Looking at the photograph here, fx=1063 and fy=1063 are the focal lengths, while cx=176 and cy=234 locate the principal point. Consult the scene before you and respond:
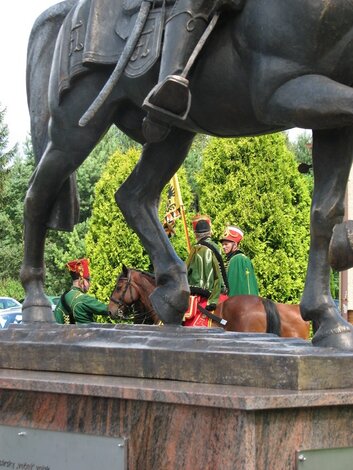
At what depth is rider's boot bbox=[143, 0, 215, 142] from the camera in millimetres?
4438

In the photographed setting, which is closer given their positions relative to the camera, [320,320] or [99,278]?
[320,320]

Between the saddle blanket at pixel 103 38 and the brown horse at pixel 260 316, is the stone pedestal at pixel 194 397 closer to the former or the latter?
the saddle blanket at pixel 103 38

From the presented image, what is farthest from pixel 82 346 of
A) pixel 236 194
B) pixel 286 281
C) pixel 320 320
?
pixel 236 194

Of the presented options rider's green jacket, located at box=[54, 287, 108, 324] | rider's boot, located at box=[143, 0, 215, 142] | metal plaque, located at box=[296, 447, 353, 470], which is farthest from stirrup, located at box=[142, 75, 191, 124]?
rider's green jacket, located at box=[54, 287, 108, 324]

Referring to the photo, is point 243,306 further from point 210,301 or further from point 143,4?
point 143,4

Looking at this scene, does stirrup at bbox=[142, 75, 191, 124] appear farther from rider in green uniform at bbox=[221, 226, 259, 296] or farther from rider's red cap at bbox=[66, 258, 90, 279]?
rider's red cap at bbox=[66, 258, 90, 279]

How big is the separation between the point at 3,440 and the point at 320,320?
1433 millimetres

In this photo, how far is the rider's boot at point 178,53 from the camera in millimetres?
4438

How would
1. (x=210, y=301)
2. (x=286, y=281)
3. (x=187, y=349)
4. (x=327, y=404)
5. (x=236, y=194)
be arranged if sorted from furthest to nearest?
(x=236, y=194), (x=286, y=281), (x=210, y=301), (x=187, y=349), (x=327, y=404)

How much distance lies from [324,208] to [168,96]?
0.80 metres

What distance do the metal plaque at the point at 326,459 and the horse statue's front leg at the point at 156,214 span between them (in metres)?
1.37

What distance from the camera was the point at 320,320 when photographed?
4418 mm

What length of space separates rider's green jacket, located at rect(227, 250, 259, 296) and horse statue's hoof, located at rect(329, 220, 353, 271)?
22.0 ft

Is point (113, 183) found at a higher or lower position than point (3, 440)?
higher
